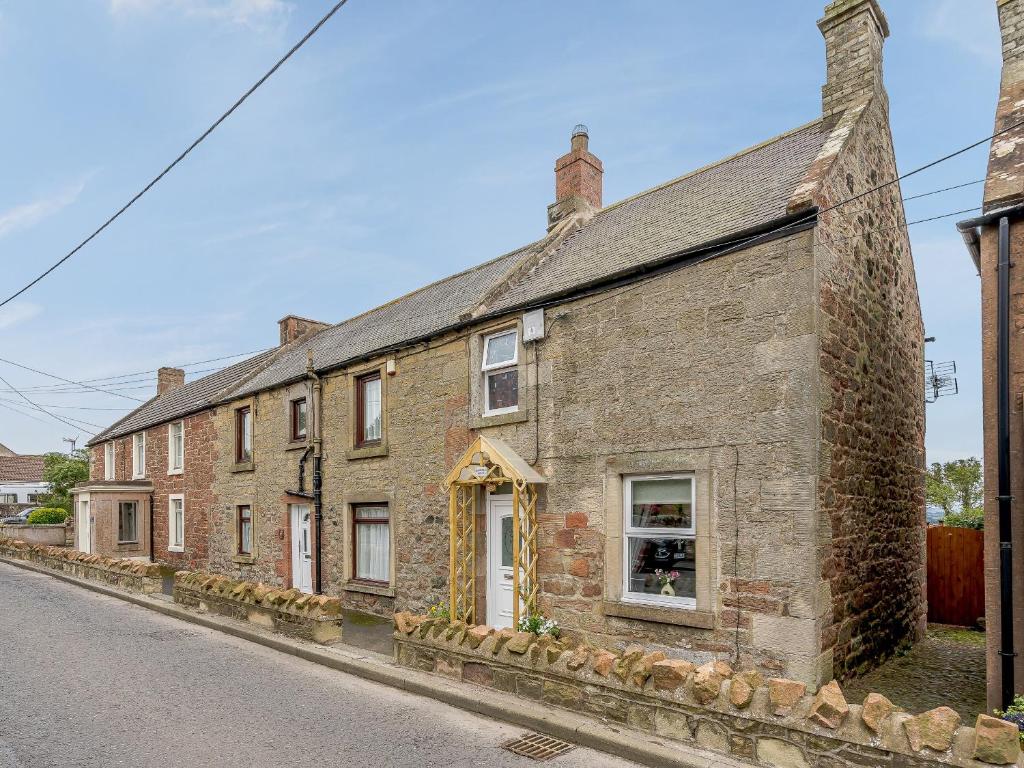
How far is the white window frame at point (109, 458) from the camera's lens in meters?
28.4

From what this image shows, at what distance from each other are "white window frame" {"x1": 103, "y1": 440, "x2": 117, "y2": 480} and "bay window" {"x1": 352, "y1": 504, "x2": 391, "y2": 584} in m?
18.3

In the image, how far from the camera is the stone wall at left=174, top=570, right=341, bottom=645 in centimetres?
1034

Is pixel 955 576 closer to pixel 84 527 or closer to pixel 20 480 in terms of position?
pixel 84 527

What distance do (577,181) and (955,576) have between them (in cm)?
1041

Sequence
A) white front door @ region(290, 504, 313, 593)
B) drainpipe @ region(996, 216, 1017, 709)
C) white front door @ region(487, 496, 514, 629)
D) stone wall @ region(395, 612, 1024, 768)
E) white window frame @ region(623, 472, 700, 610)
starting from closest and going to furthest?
stone wall @ region(395, 612, 1024, 768) < drainpipe @ region(996, 216, 1017, 709) < white window frame @ region(623, 472, 700, 610) < white front door @ region(487, 496, 514, 629) < white front door @ region(290, 504, 313, 593)

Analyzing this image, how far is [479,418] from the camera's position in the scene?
11.5 m

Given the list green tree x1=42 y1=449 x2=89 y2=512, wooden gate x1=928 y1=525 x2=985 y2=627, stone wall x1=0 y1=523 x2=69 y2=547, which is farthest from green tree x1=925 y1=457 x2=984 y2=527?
green tree x1=42 y1=449 x2=89 y2=512

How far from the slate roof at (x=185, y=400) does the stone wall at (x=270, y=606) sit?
7.60 meters

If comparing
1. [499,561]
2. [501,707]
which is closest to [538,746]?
[501,707]

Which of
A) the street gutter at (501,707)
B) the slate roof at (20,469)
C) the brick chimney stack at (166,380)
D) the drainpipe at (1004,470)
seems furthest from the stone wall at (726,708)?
the slate roof at (20,469)

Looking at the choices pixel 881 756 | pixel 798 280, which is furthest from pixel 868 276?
pixel 881 756

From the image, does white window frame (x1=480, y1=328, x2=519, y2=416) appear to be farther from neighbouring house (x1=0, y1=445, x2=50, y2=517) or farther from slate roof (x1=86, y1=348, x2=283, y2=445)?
neighbouring house (x1=0, y1=445, x2=50, y2=517)

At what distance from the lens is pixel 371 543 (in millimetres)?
14234

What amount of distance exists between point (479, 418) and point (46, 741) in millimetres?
6749
